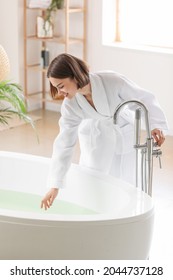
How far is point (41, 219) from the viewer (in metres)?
3.22

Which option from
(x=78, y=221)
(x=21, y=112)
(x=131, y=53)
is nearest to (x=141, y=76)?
(x=131, y=53)

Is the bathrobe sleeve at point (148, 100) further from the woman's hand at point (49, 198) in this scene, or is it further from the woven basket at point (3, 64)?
the woven basket at point (3, 64)

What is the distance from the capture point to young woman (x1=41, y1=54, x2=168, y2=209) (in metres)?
3.49

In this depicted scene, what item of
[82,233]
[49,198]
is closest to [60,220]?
[82,233]

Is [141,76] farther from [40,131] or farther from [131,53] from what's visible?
[40,131]

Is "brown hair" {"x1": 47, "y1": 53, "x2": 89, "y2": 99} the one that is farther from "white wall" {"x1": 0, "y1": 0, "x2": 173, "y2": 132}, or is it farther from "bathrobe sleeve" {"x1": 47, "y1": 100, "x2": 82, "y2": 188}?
"white wall" {"x1": 0, "y1": 0, "x2": 173, "y2": 132}

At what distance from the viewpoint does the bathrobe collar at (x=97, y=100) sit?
363 centimetres

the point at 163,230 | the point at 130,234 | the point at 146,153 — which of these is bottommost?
the point at 163,230

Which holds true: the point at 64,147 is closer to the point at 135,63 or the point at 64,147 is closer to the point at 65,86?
the point at 65,86

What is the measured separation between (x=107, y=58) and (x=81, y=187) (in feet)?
9.02

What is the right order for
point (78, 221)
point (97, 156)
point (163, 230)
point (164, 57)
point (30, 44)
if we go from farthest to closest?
point (30, 44) < point (164, 57) < point (163, 230) < point (97, 156) < point (78, 221)

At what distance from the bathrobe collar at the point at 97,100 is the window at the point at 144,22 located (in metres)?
2.75

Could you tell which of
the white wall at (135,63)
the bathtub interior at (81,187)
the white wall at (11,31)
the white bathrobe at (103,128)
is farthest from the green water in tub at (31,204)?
the white wall at (11,31)
